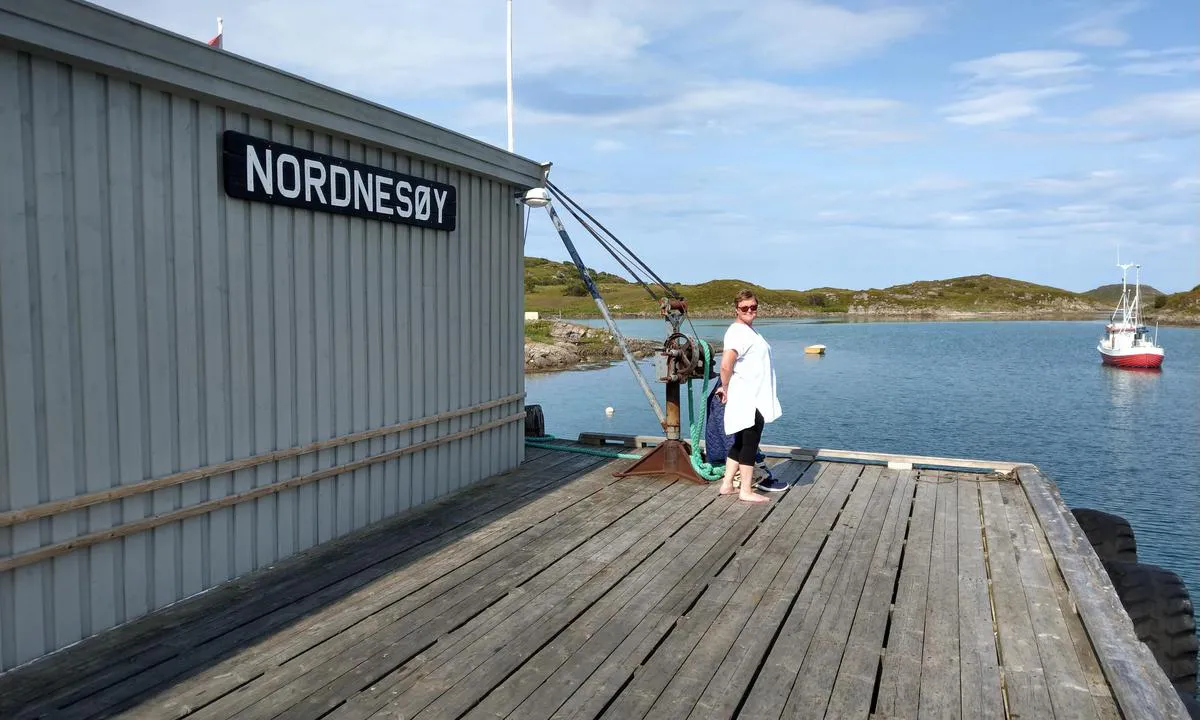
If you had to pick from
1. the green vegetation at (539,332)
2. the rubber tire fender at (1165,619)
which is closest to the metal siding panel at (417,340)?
the rubber tire fender at (1165,619)

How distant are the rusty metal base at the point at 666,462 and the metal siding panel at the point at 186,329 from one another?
411 cm

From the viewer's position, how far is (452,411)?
23.1 ft

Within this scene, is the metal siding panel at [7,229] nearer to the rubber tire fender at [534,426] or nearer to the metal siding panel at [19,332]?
the metal siding panel at [19,332]

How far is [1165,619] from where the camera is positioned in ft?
18.5

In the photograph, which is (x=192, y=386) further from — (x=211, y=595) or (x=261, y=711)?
(x=261, y=711)

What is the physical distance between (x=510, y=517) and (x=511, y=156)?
3465 millimetres

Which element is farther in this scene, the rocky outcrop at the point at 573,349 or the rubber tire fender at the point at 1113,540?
the rocky outcrop at the point at 573,349

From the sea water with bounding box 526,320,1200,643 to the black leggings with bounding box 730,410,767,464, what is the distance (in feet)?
4.64

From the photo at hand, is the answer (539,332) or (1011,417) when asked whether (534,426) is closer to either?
(1011,417)

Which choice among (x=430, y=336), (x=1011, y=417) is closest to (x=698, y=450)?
(x=430, y=336)

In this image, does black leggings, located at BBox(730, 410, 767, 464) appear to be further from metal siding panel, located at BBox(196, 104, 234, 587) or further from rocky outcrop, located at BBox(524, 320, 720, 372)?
rocky outcrop, located at BBox(524, 320, 720, 372)

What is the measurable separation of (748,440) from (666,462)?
1281 millimetres

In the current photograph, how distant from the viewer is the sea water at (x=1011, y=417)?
1742cm

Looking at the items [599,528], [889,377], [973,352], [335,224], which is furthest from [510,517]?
[973,352]
